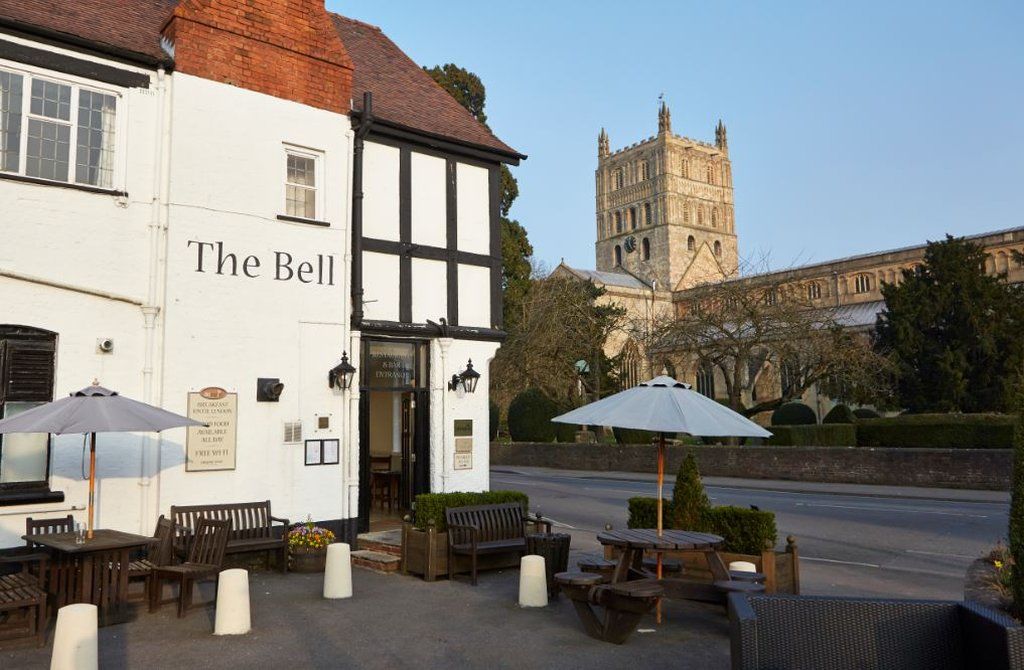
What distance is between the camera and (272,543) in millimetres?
10711

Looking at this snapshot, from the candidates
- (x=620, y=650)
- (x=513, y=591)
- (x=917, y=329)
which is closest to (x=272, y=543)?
(x=513, y=591)

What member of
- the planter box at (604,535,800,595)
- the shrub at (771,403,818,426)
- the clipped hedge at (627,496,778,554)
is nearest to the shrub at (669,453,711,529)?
the clipped hedge at (627,496,778,554)

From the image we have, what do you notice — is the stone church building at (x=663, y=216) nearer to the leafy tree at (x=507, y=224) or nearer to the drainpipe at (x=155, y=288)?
the leafy tree at (x=507, y=224)

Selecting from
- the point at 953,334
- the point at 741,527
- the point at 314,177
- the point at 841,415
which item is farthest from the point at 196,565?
the point at 953,334

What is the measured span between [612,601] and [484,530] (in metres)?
3.65

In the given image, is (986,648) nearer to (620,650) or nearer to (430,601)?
(620,650)

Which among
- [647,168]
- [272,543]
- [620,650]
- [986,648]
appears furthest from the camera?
[647,168]

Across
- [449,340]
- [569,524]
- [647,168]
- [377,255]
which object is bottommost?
[569,524]

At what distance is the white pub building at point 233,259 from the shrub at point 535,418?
24986 millimetres

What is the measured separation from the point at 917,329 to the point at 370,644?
114 feet

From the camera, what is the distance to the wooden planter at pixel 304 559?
36.3 ft

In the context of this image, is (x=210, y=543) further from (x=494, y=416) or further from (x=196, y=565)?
(x=494, y=416)

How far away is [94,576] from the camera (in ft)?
27.1

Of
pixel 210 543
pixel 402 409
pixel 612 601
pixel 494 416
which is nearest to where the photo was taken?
pixel 612 601
